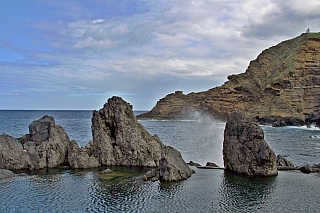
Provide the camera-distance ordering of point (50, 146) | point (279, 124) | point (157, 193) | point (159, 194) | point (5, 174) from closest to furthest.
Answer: point (159, 194)
point (157, 193)
point (5, 174)
point (50, 146)
point (279, 124)

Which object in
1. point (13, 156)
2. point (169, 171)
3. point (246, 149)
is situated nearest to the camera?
point (169, 171)

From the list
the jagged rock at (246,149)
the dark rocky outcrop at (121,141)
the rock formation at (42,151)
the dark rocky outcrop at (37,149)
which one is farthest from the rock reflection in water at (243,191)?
the dark rocky outcrop at (37,149)

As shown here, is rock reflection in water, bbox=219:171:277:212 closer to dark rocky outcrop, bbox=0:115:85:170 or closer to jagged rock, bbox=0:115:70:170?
dark rocky outcrop, bbox=0:115:85:170

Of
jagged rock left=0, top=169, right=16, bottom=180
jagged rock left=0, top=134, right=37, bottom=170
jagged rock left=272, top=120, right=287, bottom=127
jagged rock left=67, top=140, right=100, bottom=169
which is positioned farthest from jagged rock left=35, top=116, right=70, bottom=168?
jagged rock left=272, top=120, right=287, bottom=127

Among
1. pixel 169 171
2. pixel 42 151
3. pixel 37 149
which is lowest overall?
pixel 169 171

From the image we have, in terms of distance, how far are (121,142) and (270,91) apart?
11971cm

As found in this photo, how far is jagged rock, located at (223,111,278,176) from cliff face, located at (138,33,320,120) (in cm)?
10262

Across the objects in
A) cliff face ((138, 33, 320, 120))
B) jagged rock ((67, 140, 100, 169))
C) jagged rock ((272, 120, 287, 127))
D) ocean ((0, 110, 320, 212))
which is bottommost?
ocean ((0, 110, 320, 212))

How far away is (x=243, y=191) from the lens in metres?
18.4

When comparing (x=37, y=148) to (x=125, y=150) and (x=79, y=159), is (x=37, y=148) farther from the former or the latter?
(x=125, y=150)

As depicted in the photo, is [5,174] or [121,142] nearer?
[5,174]

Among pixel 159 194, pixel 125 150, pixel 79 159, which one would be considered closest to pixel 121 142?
pixel 125 150

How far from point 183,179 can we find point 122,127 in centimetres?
1099

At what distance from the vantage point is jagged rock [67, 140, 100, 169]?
86.7 feet
